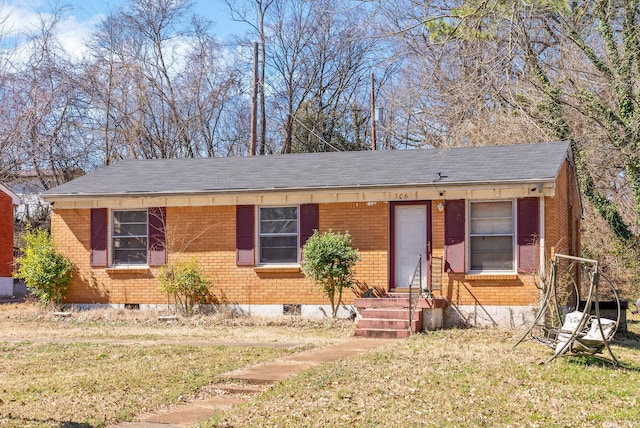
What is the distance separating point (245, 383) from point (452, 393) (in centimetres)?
259

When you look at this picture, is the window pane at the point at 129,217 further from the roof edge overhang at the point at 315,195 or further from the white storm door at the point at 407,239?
the white storm door at the point at 407,239

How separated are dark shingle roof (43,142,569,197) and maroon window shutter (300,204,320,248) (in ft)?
1.80

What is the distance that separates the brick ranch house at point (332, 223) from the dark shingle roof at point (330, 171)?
0.05 m

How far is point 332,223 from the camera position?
17547mm

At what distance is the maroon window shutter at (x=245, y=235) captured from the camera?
17969 millimetres

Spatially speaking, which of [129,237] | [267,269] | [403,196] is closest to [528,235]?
[403,196]

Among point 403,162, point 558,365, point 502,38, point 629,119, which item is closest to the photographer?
point 502,38

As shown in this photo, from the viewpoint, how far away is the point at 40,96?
1268 inches

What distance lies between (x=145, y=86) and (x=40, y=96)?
461cm

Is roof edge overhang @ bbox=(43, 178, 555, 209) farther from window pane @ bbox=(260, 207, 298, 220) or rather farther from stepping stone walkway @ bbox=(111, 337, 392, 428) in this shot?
stepping stone walkway @ bbox=(111, 337, 392, 428)

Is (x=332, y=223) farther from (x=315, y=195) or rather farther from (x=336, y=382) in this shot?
(x=336, y=382)

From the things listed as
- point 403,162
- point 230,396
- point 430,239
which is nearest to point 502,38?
point 230,396

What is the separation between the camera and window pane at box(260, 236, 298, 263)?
58.9 feet

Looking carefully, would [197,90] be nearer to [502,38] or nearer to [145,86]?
[145,86]
